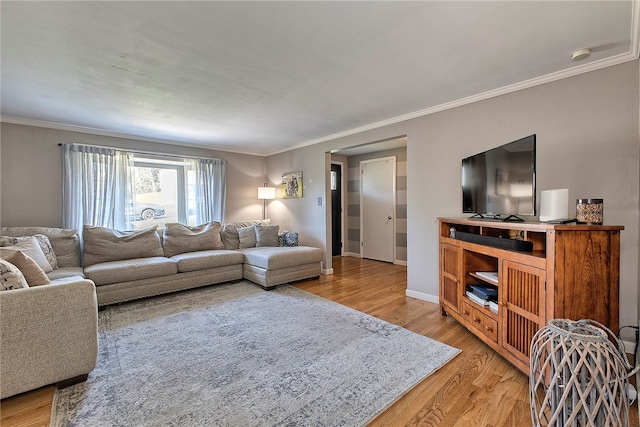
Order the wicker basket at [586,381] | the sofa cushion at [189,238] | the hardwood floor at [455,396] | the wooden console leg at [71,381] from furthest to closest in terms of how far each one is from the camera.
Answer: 1. the sofa cushion at [189,238]
2. the wooden console leg at [71,381]
3. the hardwood floor at [455,396]
4. the wicker basket at [586,381]

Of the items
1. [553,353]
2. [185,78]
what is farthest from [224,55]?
[553,353]

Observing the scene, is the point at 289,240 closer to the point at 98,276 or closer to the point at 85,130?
the point at 98,276

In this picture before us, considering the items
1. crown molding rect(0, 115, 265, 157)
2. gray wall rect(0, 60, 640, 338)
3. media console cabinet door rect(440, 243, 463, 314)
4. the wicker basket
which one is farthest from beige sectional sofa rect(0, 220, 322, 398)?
the wicker basket

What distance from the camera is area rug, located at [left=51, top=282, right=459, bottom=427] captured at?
1.51 m

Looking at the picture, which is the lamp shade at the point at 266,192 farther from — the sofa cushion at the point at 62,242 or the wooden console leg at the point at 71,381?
the wooden console leg at the point at 71,381

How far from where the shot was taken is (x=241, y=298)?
3402mm

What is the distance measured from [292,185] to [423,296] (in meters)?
2.90

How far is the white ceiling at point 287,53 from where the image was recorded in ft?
5.13

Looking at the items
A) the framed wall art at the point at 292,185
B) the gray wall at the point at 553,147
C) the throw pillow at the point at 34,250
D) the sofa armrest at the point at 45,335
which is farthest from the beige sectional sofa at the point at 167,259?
the gray wall at the point at 553,147

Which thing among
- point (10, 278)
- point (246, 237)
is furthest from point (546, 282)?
point (246, 237)

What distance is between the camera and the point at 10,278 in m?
1.66

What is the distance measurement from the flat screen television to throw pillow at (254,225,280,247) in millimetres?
2892

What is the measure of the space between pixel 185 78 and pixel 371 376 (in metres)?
2.66

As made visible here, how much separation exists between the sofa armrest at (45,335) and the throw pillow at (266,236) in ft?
9.10
